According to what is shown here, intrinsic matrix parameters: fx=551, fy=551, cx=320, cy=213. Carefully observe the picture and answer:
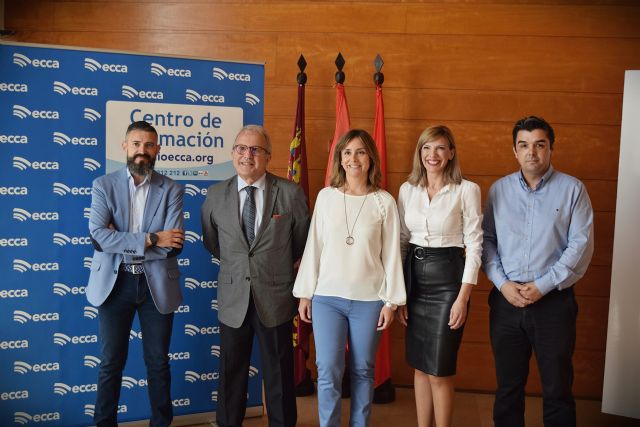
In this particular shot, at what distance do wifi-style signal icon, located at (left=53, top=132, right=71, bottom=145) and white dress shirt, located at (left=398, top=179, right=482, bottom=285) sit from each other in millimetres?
1875

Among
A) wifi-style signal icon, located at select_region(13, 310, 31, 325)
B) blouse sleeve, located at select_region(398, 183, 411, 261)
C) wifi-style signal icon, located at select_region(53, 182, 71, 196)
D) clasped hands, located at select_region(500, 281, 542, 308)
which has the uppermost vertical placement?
wifi-style signal icon, located at select_region(53, 182, 71, 196)

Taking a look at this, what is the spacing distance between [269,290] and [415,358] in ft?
2.59

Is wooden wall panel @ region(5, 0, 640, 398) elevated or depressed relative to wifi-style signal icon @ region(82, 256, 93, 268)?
elevated

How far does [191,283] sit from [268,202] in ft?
2.77

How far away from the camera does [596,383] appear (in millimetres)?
3908

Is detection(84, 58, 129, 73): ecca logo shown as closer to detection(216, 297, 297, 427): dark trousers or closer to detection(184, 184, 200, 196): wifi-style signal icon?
detection(184, 184, 200, 196): wifi-style signal icon

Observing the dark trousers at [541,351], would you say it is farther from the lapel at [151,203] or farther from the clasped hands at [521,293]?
the lapel at [151,203]

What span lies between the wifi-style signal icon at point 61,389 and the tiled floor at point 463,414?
31.3 inches

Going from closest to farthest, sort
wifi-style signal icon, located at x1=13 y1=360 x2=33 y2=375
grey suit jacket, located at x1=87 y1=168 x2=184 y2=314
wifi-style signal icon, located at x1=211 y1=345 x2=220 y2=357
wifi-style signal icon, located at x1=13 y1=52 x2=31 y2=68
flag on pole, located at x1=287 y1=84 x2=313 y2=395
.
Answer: grey suit jacket, located at x1=87 y1=168 x2=184 y2=314 < wifi-style signal icon, located at x1=13 y1=52 x2=31 y2=68 < wifi-style signal icon, located at x1=13 y1=360 x2=33 y2=375 < wifi-style signal icon, located at x1=211 y1=345 x2=220 y2=357 < flag on pole, located at x1=287 y1=84 x2=313 y2=395

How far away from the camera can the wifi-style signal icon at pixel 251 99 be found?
3273 mm

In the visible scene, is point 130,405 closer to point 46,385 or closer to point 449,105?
point 46,385

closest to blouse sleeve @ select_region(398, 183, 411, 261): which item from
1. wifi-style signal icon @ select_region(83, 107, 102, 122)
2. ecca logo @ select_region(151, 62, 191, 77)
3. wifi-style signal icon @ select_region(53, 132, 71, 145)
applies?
ecca logo @ select_region(151, 62, 191, 77)

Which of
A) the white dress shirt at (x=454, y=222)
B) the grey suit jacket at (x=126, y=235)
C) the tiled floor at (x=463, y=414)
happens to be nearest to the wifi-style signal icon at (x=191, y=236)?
the grey suit jacket at (x=126, y=235)

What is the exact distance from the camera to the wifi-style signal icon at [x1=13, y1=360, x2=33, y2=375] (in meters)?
2.98
